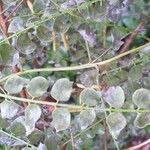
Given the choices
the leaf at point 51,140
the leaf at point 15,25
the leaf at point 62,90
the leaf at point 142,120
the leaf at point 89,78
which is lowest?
the leaf at point 51,140

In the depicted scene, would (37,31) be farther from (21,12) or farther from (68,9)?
(21,12)

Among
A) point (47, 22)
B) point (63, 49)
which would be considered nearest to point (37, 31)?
point (47, 22)

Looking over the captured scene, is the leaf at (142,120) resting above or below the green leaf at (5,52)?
below

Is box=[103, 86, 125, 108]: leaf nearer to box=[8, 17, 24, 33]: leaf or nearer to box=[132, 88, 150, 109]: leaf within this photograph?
box=[132, 88, 150, 109]: leaf

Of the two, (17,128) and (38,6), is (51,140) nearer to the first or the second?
(17,128)

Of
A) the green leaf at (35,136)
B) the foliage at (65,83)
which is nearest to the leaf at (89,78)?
the foliage at (65,83)

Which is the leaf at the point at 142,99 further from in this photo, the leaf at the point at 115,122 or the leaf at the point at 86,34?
the leaf at the point at 86,34

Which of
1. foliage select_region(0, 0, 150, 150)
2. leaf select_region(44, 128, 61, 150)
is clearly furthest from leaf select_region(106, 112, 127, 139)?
leaf select_region(44, 128, 61, 150)
